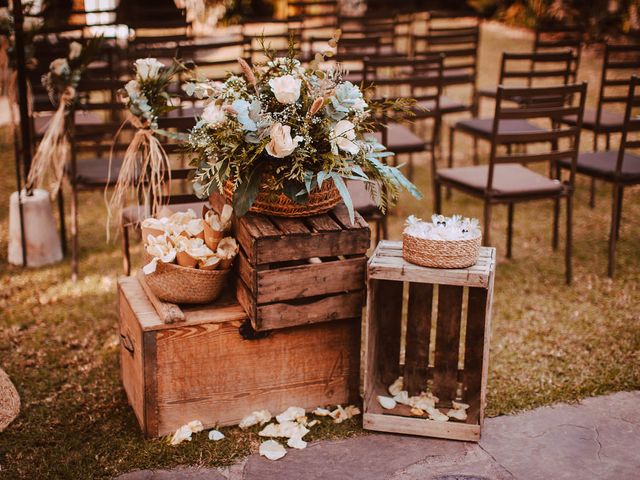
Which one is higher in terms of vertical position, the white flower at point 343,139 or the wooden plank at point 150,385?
the white flower at point 343,139

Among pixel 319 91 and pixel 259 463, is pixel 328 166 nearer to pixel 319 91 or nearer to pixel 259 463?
pixel 319 91

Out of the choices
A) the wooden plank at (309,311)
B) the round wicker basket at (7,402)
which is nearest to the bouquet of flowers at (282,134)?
the wooden plank at (309,311)

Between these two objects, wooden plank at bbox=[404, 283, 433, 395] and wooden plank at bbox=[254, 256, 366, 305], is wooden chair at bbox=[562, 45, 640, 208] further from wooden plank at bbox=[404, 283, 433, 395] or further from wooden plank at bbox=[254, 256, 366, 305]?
wooden plank at bbox=[254, 256, 366, 305]

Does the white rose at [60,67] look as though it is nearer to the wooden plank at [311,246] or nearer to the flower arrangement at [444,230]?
the wooden plank at [311,246]

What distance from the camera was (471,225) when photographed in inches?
109

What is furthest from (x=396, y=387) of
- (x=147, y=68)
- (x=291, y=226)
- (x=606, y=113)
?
(x=606, y=113)

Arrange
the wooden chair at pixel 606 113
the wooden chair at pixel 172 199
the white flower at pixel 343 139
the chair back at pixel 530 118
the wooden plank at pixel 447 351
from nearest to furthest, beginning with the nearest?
the white flower at pixel 343 139, the wooden plank at pixel 447 351, the wooden chair at pixel 172 199, the chair back at pixel 530 118, the wooden chair at pixel 606 113

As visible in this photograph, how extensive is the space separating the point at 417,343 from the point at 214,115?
1162 mm

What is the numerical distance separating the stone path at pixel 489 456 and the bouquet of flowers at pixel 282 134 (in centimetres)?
84

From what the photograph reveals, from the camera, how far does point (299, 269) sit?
271 centimetres

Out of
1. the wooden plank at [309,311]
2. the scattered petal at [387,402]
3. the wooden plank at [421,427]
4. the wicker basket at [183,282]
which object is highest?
the wicker basket at [183,282]

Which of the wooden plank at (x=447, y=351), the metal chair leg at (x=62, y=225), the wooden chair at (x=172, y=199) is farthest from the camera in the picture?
the metal chair leg at (x=62, y=225)

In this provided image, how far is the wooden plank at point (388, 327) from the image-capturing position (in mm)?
3049

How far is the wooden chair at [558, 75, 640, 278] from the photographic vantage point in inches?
160
